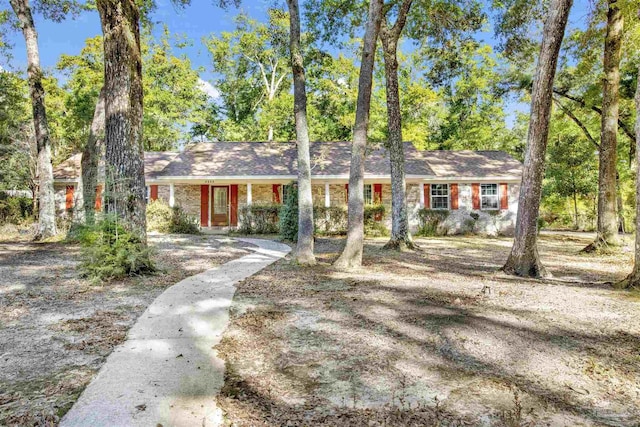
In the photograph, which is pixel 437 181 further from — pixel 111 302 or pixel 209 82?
pixel 209 82

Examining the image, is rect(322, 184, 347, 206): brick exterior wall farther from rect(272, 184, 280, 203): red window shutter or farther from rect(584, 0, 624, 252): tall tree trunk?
rect(584, 0, 624, 252): tall tree trunk

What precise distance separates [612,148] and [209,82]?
25254 millimetres

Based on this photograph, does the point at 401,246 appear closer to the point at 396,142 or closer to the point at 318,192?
the point at 396,142

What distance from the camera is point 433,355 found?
3051mm

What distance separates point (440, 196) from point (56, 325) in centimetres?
1731

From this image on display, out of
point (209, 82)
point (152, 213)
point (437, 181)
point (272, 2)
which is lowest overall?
point (152, 213)

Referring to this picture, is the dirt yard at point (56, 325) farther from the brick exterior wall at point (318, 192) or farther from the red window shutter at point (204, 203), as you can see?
the red window shutter at point (204, 203)

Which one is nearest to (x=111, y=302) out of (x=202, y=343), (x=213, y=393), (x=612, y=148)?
(x=202, y=343)

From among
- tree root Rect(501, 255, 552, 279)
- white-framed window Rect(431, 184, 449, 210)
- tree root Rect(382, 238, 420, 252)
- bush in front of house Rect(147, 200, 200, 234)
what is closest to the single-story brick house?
white-framed window Rect(431, 184, 449, 210)

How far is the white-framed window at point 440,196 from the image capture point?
18688 millimetres

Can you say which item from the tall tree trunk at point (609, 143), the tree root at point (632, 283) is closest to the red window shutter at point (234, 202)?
the tall tree trunk at point (609, 143)

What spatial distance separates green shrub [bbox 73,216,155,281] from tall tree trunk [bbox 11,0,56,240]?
7208mm

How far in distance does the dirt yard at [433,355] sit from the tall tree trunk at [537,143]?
37.3 inches

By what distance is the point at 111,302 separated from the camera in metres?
4.73
